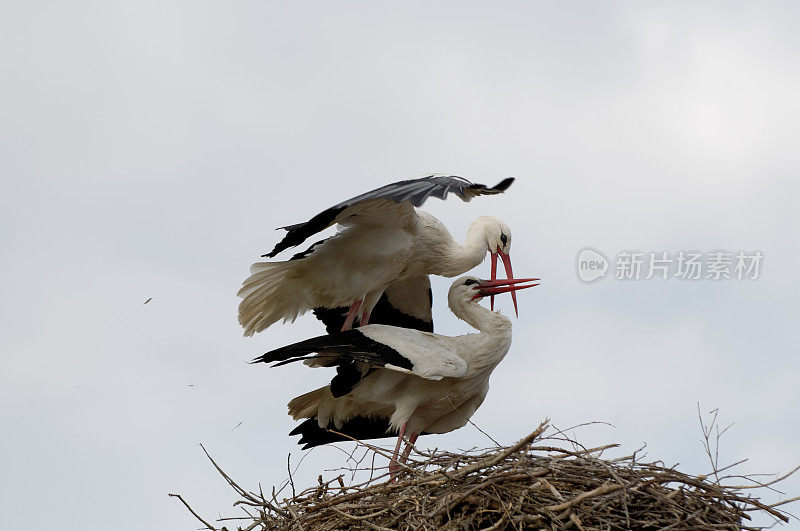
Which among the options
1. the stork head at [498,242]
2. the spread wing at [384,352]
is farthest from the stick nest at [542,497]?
the stork head at [498,242]

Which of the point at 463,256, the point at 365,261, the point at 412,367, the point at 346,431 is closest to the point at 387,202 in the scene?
the point at 365,261

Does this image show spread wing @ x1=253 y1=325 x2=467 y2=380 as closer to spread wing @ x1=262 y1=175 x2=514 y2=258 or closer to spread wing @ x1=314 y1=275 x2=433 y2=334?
spread wing @ x1=262 y1=175 x2=514 y2=258

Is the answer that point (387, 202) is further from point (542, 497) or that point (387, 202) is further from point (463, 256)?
point (542, 497)

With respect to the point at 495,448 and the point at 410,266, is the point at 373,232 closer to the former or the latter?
the point at 410,266

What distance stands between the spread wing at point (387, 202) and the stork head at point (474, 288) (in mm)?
537

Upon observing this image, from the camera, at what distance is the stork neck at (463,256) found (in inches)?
283

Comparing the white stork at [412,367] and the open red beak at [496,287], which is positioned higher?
the open red beak at [496,287]

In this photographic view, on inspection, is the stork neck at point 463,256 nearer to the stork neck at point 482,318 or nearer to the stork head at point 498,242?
the stork head at point 498,242

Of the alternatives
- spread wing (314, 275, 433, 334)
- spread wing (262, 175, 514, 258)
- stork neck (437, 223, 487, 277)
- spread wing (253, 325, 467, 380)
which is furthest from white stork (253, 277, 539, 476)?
spread wing (314, 275, 433, 334)

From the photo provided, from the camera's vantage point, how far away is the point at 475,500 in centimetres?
519

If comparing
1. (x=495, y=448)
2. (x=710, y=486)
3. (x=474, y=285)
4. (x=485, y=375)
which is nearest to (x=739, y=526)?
(x=710, y=486)

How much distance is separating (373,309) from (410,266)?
0.82 meters

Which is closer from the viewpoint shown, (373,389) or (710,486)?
(710,486)

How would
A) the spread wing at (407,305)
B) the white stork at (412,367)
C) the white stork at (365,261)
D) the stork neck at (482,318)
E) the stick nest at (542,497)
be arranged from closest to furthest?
the stick nest at (542,497) < the white stork at (412,367) < the stork neck at (482,318) < the white stork at (365,261) < the spread wing at (407,305)
